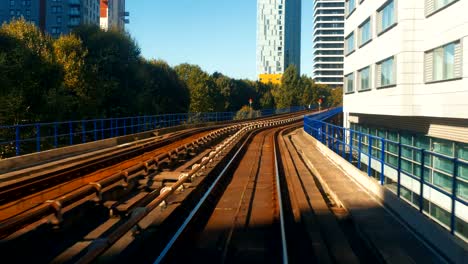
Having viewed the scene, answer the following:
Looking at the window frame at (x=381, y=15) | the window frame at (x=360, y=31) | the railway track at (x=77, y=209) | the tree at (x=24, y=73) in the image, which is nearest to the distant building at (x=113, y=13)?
the tree at (x=24, y=73)

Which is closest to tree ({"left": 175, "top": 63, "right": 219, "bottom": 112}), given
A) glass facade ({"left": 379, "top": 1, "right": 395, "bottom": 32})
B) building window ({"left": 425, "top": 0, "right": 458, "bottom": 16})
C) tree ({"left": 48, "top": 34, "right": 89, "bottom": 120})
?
tree ({"left": 48, "top": 34, "right": 89, "bottom": 120})

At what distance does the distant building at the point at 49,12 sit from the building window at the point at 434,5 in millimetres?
94064

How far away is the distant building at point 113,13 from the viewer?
129 meters

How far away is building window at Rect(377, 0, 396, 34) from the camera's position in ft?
79.8

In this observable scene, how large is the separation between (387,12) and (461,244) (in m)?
21.1

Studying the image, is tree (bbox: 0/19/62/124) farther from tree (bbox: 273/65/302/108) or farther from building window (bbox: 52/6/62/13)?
building window (bbox: 52/6/62/13)

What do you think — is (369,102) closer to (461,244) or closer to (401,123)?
(401,123)

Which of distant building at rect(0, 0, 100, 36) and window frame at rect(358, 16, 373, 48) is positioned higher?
distant building at rect(0, 0, 100, 36)

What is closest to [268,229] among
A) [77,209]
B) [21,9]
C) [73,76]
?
[77,209]

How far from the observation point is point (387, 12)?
2553 cm

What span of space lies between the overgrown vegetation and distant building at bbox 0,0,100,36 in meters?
51.9

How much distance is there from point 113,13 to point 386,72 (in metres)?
123

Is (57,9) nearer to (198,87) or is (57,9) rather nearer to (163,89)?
(198,87)

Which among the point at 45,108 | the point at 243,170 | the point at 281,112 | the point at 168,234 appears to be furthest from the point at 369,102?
the point at 281,112
